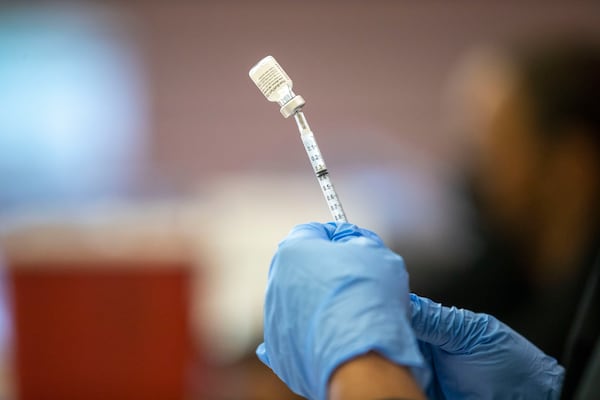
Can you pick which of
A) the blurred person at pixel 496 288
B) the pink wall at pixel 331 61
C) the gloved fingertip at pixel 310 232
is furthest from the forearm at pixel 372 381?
the pink wall at pixel 331 61

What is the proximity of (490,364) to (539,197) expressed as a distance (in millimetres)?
490

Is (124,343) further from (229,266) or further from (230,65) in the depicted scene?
(230,65)

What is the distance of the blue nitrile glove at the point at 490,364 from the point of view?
777mm

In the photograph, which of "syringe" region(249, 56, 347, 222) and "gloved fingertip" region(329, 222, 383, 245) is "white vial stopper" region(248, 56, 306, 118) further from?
"gloved fingertip" region(329, 222, 383, 245)

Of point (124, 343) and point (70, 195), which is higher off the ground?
point (70, 195)

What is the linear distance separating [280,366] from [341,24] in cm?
326

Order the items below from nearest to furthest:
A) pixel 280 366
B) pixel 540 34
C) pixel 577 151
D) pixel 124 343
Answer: pixel 280 366
pixel 577 151
pixel 124 343
pixel 540 34

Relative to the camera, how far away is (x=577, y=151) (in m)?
1.16

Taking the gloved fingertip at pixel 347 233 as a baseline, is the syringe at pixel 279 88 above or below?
above

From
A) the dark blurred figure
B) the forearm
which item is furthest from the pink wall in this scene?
the forearm

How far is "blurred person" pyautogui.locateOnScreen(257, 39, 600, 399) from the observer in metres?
0.59

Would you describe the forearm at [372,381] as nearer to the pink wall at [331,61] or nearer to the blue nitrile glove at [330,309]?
the blue nitrile glove at [330,309]

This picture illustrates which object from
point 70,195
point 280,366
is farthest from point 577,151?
A: point 70,195

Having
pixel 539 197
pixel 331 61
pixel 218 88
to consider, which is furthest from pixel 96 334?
pixel 331 61
